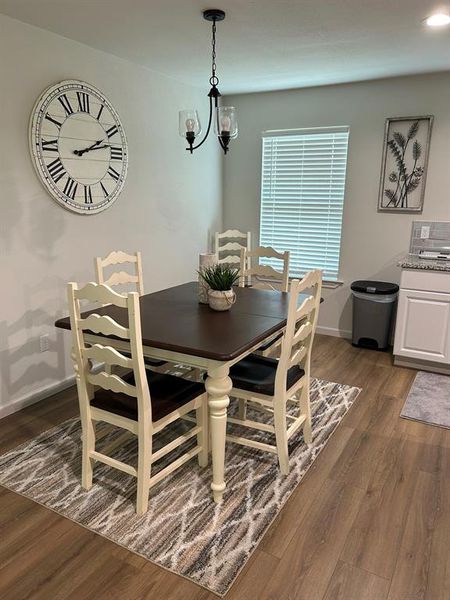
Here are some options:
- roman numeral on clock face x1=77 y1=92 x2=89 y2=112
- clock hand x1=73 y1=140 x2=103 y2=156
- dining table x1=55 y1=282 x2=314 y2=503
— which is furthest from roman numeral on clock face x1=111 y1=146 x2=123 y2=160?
dining table x1=55 y1=282 x2=314 y2=503

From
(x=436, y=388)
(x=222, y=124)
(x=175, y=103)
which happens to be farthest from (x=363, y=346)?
(x=175, y=103)

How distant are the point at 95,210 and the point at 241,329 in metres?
1.75

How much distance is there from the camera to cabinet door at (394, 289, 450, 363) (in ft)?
11.4

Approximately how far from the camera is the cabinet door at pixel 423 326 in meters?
3.47

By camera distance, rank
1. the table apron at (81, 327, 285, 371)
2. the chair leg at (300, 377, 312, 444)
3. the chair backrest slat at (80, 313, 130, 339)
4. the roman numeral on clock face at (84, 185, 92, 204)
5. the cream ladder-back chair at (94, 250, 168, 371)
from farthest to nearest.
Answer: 1. the roman numeral on clock face at (84, 185, 92, 204)
2. the cream ladder-back chair at (94, 250, 168, 371)
3. the chair leg at (300, 377, 312, 444)
4. the table apron at (81, 327, 285, 371)
5. the chair backrest slat at (80, 313, 130, 339)

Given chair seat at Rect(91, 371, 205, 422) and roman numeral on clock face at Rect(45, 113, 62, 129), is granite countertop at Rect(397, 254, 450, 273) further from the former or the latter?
roman numeral on clock face at Rect(45, 113, 62, 129)

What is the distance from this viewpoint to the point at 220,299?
2.41 metres

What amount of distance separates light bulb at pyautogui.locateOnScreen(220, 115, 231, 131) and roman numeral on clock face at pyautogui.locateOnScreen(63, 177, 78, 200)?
3.93ft

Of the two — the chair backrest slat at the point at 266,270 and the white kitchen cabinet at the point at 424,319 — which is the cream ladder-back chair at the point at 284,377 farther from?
the white kitchen cabinet at the point at 424,319

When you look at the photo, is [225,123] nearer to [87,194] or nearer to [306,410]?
[87,194]

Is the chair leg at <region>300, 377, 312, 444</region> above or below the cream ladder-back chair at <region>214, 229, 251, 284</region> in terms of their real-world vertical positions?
below

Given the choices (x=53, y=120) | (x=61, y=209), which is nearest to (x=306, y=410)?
(x=61, y=209)

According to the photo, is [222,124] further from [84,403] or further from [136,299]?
[84,403]

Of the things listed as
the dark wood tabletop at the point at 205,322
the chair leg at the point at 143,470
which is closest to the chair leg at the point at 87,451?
the chair leg at the point at 143,470
